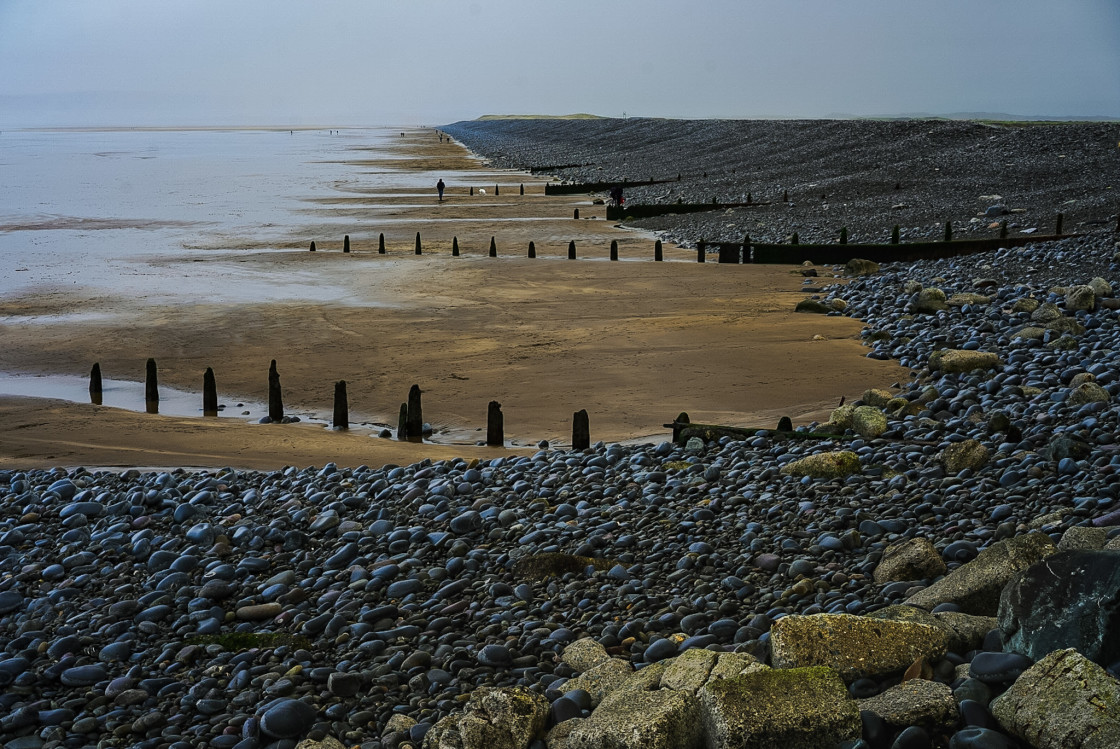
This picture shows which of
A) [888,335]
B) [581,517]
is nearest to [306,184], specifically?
[888,335]

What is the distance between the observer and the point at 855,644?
5.20 m

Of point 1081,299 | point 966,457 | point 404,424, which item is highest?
point 1081,299

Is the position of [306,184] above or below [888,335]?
above

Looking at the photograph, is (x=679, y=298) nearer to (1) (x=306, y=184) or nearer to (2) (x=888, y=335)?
(2) (x=888, y=335)

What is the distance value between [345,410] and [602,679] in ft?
28.2

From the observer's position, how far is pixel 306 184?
65438 millimetres

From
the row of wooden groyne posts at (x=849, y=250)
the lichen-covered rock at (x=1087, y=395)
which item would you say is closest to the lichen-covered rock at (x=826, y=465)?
the lichen-covered rock at (x=1087, y=395)

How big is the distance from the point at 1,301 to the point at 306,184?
142 ft

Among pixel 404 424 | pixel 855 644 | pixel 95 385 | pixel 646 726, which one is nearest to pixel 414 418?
pixel 404 424

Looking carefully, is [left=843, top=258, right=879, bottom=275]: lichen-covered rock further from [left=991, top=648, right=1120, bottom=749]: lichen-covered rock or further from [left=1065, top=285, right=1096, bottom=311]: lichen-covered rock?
[left=991, top=648, right=1120, bottom=749]: lichen-covered rock

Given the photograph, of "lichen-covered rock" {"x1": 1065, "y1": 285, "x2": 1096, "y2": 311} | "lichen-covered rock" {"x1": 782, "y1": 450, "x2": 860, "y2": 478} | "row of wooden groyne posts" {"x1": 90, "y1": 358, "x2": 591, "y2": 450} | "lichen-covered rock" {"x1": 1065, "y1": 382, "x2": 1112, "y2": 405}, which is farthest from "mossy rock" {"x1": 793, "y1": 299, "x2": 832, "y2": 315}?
"lichen-covered rock" {"x1": 782, "y1": 450, "x2": 860, "y2": 478}

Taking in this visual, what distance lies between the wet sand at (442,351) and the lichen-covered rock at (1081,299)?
308 cm

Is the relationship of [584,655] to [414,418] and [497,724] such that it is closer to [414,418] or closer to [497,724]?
[497,724]

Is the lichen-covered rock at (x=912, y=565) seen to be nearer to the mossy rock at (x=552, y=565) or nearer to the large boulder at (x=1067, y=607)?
the large boulder at (x=1067, y=607)
